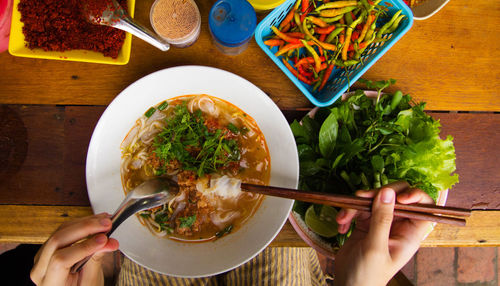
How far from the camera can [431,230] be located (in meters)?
1.34

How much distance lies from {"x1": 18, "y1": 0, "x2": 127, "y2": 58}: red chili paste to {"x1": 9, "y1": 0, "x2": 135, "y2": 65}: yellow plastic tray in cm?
2

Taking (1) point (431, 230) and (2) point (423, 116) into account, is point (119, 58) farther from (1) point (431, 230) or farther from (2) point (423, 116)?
(1) point (431, 230)

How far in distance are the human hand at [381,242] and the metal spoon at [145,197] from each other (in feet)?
2.31

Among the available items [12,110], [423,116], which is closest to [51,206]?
[12,110]

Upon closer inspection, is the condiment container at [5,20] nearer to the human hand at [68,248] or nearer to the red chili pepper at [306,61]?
the human hand at [68,248]

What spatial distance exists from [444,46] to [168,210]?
151 cm

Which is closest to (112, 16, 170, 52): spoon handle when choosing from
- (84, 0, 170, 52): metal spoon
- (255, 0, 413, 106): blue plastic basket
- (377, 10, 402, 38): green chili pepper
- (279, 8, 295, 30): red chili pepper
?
(84, 0, 170, 52): metal spoon

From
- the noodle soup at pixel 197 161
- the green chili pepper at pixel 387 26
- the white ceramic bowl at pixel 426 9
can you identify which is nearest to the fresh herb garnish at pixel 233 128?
the noodle soup at pixel 197 161

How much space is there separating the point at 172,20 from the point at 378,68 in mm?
960

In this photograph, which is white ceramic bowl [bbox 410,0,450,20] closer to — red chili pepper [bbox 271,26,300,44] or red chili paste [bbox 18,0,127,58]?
red chili pepper [bbox 271,26,300,44]

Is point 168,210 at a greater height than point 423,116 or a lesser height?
lesser

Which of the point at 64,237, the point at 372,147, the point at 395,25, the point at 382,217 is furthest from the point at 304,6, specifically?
the point at 64,237

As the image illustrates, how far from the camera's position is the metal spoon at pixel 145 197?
1.11 meters

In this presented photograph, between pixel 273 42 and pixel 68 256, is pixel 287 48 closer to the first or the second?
pixel 273 42
